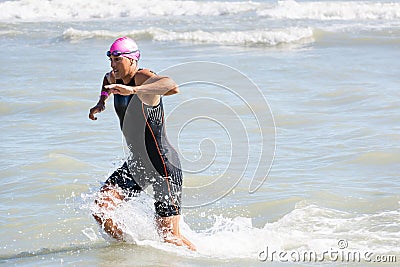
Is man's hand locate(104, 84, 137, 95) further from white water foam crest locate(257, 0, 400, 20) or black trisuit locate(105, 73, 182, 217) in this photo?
white water foam crest locate(257, 0, 400, 20)

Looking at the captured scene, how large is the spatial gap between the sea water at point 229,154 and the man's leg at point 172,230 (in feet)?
0.25

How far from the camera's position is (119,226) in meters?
5.80

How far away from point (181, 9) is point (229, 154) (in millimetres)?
19994

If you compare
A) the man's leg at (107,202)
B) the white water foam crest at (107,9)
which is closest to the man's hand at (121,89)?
the man's leg at (107,202)

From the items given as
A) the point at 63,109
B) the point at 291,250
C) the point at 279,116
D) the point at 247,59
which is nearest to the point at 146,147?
the point at 291,250

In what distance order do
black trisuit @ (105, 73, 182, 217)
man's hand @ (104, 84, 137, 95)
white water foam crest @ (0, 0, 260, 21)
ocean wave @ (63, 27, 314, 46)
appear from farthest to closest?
white water foam crest @ (0, 0, 260, 21), ocean wave @ (63, 27, 314, 46), black trisuit @ (105, 73, 182, 217), man's hand @ (104, 84, 137, 95)

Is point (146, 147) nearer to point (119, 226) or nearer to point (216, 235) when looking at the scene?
point (119, 226)

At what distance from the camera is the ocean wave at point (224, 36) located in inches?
758

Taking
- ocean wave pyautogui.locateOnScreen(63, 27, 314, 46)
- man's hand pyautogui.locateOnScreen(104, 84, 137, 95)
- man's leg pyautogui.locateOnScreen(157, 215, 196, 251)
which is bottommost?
man's leg pyautogui.locateOnScreen(157, 215, 196, 251)

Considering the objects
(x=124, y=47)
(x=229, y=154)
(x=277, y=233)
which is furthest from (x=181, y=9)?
(x=124, y=47)

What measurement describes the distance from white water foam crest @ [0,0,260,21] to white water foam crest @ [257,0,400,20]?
5.16 ft

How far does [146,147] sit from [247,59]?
1072 cm

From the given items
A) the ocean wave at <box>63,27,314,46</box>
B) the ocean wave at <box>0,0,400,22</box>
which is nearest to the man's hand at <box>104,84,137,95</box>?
the ocean wave at <box>63,27,314,46</box>

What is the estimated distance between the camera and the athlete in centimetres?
540
